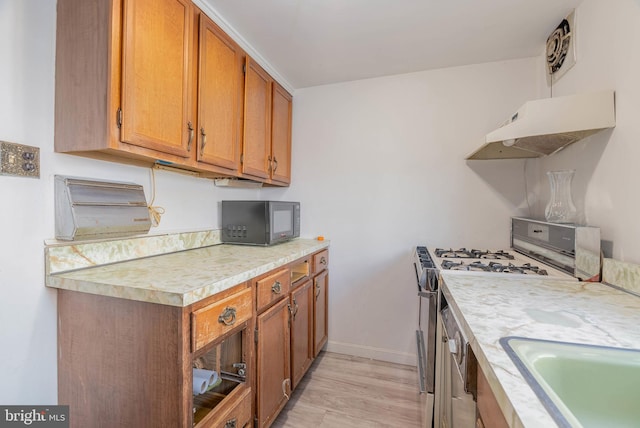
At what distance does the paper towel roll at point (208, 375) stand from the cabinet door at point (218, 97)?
94cm

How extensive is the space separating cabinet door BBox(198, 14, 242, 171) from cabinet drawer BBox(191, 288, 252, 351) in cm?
74

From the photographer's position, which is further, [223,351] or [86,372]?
[223,351]

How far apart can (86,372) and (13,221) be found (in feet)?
1.91

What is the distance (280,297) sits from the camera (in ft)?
4.80

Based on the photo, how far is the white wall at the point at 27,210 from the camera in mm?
927

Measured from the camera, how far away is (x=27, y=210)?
98 centimetres

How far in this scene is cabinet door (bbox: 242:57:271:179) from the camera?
174cm

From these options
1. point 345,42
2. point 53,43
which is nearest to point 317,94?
point 345,42

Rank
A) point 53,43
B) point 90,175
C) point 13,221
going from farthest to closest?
1. point 90,175
2. point 53,43
3. point 13,221

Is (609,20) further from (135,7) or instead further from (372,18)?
(135,7)

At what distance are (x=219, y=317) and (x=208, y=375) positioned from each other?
0.27 metres

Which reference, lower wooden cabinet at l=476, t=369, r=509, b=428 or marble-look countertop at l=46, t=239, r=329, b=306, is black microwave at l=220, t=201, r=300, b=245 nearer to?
marble-look countertop at l=46, t=239, r=329, b=306

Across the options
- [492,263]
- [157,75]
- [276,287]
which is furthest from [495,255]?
[157,75]

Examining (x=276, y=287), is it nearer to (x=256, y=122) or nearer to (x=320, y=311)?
(x=320, y=311)
